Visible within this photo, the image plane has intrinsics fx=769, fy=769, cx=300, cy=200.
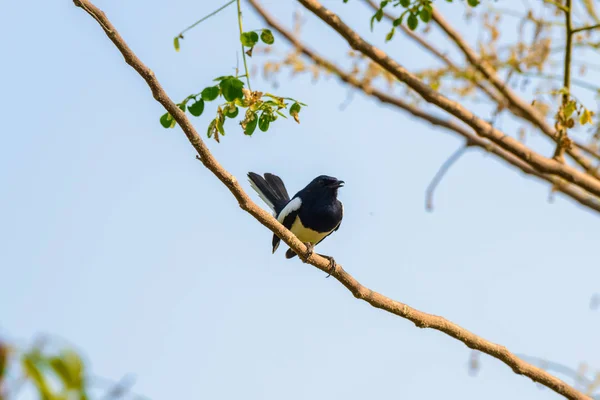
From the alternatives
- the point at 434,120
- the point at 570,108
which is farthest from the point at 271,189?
the point at 570,108

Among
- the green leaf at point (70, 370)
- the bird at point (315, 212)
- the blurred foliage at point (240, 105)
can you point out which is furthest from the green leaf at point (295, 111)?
the bird at point (315, 212)

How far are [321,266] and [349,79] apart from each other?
1586mm

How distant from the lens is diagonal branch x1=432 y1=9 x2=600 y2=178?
4.84 meters

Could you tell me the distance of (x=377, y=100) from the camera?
5.73 m

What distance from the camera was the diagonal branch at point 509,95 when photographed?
191 inches

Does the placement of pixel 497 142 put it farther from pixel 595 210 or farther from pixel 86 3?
pixel 86 3

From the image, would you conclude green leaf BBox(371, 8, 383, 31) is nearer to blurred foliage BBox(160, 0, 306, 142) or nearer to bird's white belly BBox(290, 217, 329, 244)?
blurred foliage BBox(160, 0, 306, 142)

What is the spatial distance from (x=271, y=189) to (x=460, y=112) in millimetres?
3741

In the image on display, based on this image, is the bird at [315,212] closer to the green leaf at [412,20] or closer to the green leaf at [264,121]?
the green leaf at [412,20]

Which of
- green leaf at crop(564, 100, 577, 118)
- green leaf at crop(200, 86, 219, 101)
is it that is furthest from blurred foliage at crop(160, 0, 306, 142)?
green leaf at crop(564, 100, 577, 118)

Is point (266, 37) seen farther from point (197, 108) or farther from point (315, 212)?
point (315, 212)

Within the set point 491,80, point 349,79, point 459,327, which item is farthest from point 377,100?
point 459,327

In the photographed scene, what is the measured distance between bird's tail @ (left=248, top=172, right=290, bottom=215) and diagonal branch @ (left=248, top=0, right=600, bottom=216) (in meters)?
2.10

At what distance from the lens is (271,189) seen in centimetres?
805
